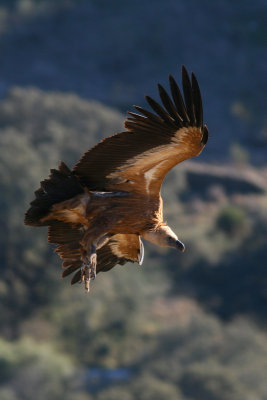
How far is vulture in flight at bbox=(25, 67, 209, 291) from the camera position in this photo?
6984mm

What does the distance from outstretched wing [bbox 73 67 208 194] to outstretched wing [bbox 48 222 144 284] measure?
0.70m


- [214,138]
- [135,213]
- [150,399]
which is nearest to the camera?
[135,213]

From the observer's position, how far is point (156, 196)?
297 inches

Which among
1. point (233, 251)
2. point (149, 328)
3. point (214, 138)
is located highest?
point (214, 138)

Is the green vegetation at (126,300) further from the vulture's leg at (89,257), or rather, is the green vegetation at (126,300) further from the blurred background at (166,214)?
the vulture's leg at (89,257)

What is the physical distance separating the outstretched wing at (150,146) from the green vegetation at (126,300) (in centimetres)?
1866

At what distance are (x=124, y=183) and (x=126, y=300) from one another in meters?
25.0

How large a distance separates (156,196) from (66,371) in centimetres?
2032

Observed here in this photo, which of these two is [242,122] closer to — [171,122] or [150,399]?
[150,399]

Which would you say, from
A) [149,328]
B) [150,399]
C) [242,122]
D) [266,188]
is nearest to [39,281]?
[149,328]

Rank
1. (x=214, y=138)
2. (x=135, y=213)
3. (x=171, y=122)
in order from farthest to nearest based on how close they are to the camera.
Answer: (x=214, y=138) → (x=135, y=213) → (x=171, y=122)

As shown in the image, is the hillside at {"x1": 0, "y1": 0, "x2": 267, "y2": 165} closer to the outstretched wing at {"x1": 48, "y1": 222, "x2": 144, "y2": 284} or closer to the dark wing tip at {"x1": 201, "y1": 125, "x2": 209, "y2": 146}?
the outstretched wing at {"x1": 48, "y1": 222, "x2": 144, "y2": 284}

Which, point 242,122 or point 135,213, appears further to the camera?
point 242,122

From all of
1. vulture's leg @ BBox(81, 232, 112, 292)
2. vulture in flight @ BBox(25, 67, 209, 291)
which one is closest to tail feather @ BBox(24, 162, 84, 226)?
vulture in flight @ BBox(25, 67, 209, 291)
